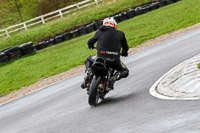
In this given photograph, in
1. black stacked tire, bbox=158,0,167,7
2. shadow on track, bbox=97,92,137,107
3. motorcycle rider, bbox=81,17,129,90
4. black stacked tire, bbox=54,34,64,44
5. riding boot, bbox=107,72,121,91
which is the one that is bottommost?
black stacked tire, bbox=54,34,64,44

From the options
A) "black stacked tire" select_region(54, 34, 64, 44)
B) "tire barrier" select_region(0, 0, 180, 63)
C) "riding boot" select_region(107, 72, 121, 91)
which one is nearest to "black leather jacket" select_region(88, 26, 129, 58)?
"riding boot" select_region(107, 72, 121, 91)

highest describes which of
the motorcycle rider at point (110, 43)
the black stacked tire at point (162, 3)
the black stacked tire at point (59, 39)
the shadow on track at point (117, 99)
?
the motorcycle rider at point (110, 43)

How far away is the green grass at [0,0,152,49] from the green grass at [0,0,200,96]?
6.53m

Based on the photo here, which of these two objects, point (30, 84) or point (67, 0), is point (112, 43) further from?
point (67, 0)

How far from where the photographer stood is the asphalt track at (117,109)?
628 centimetres

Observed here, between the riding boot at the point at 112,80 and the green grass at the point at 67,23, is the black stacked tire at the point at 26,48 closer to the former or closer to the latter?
the green grass at the point at 67,23

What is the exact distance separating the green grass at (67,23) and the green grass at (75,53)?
21.4ft

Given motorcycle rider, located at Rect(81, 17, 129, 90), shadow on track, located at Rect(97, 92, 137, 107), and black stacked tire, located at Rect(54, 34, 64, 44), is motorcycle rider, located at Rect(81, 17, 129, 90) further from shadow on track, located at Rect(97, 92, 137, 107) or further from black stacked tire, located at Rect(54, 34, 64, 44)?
black stacked tire, located at Rect(54, 34, 64, 44)

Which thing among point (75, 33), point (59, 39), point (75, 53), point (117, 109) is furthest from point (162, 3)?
point (117, 109)

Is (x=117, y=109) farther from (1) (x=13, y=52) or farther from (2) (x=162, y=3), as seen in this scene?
(2) (x=162, y=3)

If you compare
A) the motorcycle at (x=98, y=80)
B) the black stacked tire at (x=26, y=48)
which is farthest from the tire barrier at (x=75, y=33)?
the motorcycle at (x=98, y=80)

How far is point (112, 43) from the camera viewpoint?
29.3 feet

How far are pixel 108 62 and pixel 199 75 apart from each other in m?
1.96

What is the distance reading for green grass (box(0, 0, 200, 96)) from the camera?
64.7 ft
